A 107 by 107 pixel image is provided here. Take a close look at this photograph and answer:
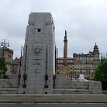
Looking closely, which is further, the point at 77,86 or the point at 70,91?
the point at 77,86

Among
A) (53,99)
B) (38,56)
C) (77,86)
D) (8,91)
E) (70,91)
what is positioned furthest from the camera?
(38,56)

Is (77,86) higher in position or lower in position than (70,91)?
higher

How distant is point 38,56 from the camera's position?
3544 centimetres

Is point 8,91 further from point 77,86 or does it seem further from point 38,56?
point 77,86

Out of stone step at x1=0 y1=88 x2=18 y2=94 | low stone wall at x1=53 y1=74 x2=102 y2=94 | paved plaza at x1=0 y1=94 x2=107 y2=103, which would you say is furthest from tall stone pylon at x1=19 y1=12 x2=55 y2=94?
paved plaza at x1=0 y1=94 x2=107 y2=103

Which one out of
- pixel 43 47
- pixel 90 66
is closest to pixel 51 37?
pixel 43 47

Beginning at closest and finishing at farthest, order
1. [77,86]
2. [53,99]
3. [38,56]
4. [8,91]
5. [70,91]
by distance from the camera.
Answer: [53,99] < [70,91] < [8,91] < [77,86] < [38,56]

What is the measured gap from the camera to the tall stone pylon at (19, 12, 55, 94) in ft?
113

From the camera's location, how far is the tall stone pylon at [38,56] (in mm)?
34531

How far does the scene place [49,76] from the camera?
3500cm

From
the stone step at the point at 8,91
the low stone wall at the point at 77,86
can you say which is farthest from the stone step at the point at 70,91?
the stone step at the point at 8,91

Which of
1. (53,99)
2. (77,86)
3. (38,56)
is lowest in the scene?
(53,99)

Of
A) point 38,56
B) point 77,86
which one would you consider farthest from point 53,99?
point 38,56

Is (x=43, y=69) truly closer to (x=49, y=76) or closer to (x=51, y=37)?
(x=49, y=76)
